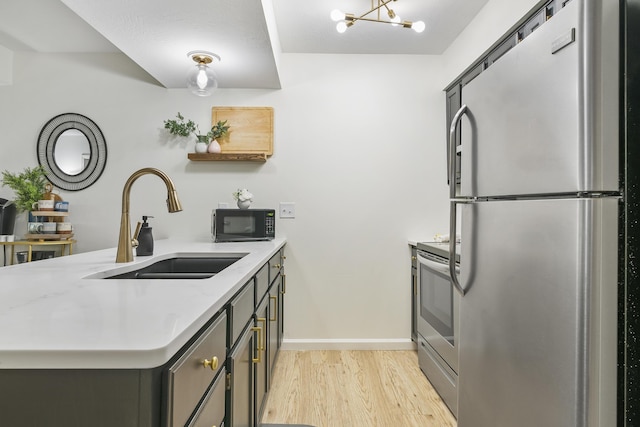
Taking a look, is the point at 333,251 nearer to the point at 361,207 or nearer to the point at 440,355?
the point at 361,207

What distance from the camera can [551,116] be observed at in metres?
0.94

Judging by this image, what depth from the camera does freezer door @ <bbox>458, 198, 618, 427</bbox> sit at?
827 mm

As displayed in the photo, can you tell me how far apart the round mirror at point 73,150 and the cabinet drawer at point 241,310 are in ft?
7.15

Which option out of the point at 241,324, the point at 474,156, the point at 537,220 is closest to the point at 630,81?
the point at 537,220

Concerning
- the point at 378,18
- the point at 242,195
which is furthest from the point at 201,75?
the point at 378,18

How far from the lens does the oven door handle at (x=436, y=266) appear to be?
1956 mm

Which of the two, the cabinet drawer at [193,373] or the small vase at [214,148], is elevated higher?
the small vase at [214,148]

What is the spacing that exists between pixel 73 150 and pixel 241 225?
1551mm

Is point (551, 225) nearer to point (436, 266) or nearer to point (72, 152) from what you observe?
point (436, 266)

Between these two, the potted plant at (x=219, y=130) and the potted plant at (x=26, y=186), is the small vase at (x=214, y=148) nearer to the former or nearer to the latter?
the potted plant at (x=219, y=130)

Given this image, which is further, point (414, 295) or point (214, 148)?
point (414, 295)

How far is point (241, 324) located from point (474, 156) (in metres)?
1.06

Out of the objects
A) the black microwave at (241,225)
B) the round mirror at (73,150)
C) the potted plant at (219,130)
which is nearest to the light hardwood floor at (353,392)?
the black microwave at (241,225)

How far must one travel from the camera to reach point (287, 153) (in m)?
2.86
